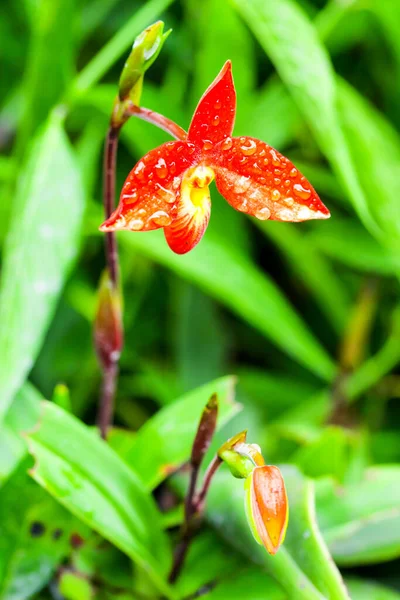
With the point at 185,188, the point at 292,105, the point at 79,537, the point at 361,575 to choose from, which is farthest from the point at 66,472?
the point at 292,105

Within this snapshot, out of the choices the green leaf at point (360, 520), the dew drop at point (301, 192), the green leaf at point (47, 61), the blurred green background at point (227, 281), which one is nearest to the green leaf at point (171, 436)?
the blurred green background at point (227, 281)

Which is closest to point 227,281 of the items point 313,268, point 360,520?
point 313,268

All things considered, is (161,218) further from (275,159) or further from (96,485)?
(96,485)

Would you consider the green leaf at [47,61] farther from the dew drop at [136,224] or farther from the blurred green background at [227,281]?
the dew drop at [136,224]

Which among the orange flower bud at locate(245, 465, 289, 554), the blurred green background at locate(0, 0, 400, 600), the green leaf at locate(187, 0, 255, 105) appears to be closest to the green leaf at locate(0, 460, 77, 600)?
the blurred green background at locate(0, 0, 400, 600)

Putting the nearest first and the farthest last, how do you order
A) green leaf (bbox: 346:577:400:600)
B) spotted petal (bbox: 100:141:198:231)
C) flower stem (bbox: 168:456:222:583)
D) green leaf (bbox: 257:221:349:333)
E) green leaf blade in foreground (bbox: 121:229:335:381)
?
spotted petal (bbox: 100:141:198:231) < flower stem (bbox: 168:456:222:583) < green leaf (bbox: 346:577:400:600) < green leaf blade in foreground (bbox: 121:229:335:381) < green leaf (bbox: 257:221:349:333)

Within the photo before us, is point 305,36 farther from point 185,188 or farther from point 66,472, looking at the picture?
point 66,472

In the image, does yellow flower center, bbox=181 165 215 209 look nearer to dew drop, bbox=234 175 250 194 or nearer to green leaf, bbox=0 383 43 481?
dew drop, bbox=234 175 250 194
